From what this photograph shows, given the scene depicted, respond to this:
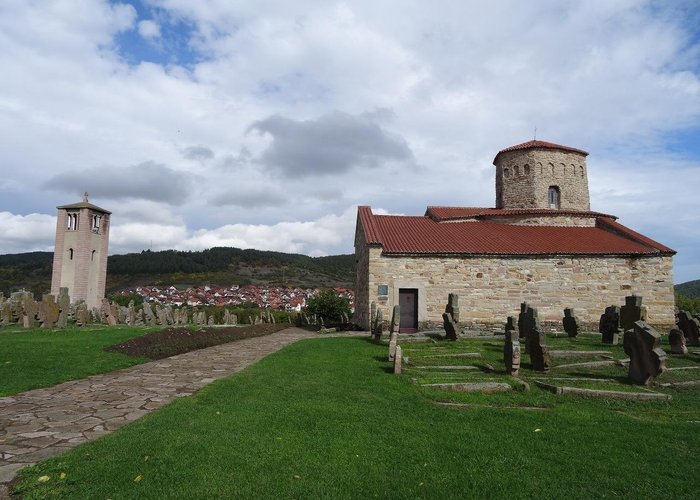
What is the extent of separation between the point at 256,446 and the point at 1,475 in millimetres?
2216

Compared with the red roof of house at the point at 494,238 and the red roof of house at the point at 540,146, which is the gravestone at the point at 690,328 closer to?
the red roof of house at the point at 494,238

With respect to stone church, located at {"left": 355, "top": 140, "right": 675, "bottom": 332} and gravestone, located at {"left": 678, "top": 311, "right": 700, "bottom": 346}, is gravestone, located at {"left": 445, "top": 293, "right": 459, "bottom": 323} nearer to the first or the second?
stone church, located at {"left": 355, "top": 140, "right": 675, "bottom": 332}

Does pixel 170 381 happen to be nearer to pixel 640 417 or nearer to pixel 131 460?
pixel 131 460

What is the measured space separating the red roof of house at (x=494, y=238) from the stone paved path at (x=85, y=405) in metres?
12.4

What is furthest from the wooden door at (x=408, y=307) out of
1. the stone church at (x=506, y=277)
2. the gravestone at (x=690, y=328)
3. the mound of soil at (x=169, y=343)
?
the gravestone at (x=690, y=328)

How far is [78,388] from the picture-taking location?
7660 millimetres

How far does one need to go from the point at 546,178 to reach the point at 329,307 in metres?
15.9

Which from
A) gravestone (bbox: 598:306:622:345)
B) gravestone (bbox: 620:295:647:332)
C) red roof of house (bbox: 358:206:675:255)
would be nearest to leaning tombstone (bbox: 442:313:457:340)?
gravestone (bbox: 598:306:622:345)

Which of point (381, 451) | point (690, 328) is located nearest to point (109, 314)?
point (381, 451)

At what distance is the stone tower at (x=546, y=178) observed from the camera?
90.9 feet

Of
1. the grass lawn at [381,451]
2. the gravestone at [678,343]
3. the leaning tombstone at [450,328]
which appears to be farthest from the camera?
the leaning tombstone at [450,328]

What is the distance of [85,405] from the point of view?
6.50 m

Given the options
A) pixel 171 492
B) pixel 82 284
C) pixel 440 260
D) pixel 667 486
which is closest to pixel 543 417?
pixel 667 486

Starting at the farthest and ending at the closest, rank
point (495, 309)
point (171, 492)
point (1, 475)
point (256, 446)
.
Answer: point (495, 309), point (256, 446), point (1, 475), point (171, 492)
